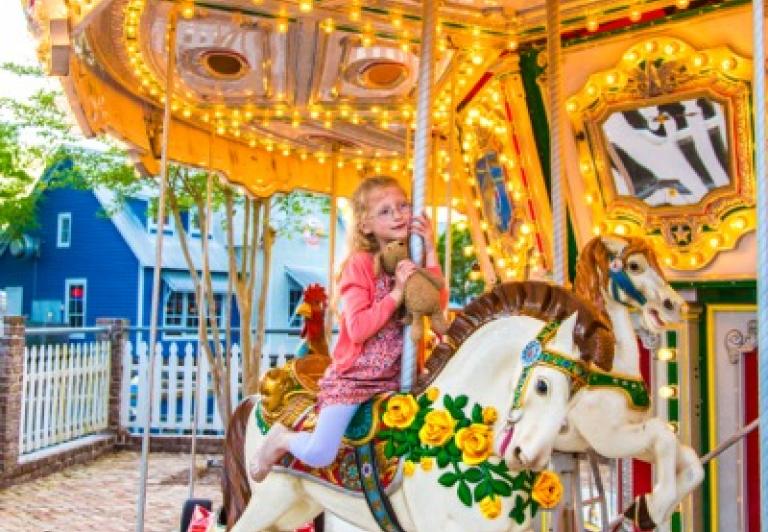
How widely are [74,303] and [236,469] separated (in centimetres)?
1950

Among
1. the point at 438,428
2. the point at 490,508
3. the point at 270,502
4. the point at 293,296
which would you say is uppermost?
the point at 293,296

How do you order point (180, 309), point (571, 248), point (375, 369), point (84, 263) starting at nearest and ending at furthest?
point (375, 369) → point (571, 248) → point (84, 263) → point (180, 309)

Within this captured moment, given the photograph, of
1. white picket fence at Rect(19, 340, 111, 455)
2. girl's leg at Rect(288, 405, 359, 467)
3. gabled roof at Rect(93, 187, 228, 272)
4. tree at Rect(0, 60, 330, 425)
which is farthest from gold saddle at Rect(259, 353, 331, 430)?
gabled roof at Rect(93, 187, 228, 272)

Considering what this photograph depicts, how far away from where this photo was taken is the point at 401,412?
9.71ft

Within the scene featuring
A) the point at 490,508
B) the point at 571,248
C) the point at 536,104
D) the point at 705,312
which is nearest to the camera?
the point at 490,508

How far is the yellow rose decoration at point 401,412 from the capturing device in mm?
2951

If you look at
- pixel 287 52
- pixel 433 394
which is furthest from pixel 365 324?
pixel 287 52

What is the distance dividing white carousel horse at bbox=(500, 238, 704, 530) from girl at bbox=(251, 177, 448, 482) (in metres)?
0.55

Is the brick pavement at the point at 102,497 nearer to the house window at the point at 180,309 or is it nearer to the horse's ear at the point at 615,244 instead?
the horse's ear at the point at 615,244

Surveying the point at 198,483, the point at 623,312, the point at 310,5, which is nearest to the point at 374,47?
the point at 310,5

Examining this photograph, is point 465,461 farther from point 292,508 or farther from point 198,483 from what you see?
point 198,483

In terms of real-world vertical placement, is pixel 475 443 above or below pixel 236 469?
above

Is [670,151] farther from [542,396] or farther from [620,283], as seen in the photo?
[542,396]

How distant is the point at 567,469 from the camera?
4.19 metres
